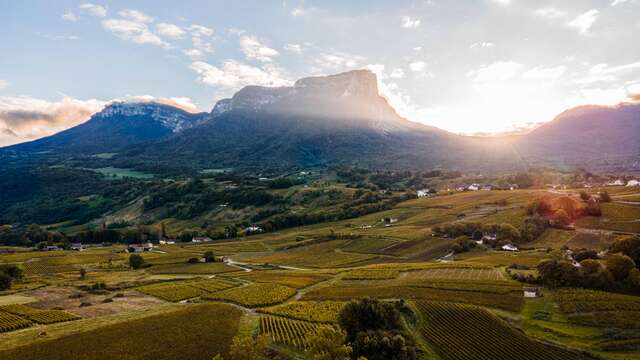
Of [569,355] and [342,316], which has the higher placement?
[342,316]

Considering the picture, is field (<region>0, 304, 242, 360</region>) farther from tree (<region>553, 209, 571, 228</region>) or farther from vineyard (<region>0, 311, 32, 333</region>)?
tree (<region>553, 209, 571, 228</region>)

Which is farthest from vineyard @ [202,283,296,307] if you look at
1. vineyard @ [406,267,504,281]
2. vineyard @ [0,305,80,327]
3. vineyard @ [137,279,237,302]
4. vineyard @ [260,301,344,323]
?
vineyard @ [406,267,504,281]

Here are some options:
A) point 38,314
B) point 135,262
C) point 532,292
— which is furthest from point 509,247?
point 38,314

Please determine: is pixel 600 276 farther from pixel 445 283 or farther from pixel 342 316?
pixel 342 316

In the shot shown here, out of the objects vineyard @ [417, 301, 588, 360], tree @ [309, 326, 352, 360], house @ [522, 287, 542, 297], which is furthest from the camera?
house @ [522, 287, 542, 297]

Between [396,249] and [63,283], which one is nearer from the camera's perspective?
[63,283]

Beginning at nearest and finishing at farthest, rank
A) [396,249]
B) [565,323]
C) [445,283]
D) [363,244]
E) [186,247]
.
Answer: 1. [565,323]
2. [445,283]
3. [396,249]
4. [363,244]
5. [186,247]

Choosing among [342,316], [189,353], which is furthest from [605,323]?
[189,353]
